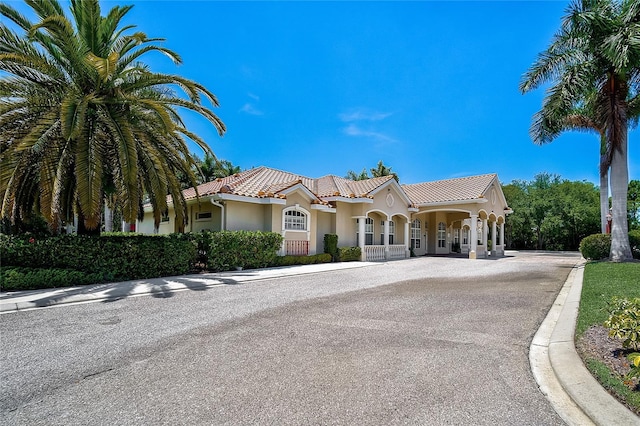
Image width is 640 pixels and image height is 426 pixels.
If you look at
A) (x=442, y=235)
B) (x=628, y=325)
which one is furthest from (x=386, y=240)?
(x=628, y=325)

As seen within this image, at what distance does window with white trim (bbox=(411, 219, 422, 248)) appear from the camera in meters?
26.7

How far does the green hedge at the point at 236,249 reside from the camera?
44.1ft

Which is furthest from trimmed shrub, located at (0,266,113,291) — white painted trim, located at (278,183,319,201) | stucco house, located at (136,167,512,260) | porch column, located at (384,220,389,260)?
porch column, located at (384,220,389,260)

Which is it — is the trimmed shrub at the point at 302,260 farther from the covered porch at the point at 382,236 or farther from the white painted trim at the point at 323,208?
the covered porch at the point at 382,236

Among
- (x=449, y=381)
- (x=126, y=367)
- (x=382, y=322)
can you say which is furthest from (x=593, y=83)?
(x=126, y=367)

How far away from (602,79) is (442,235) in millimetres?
15806

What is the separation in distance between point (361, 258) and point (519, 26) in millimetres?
13389

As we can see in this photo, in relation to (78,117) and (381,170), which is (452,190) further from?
(78,117)

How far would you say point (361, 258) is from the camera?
20312 millimetres

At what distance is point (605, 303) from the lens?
277 inches

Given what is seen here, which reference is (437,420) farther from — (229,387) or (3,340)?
(3,340)

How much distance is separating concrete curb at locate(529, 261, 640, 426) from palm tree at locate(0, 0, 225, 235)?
10634 millimetres

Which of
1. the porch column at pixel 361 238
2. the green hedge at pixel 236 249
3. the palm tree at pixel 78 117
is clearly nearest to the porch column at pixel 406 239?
the porch column at pixel 361 238

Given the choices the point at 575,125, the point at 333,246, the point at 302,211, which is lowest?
the point at 333,246
